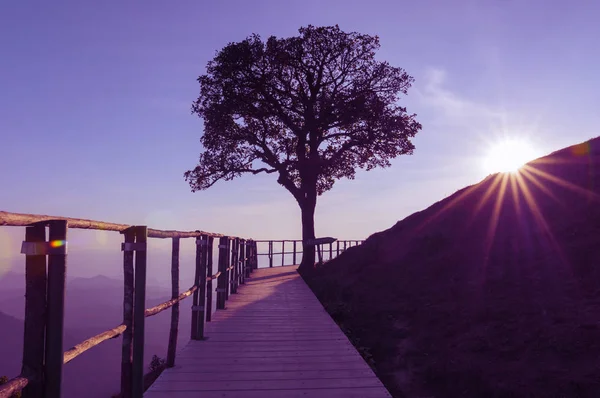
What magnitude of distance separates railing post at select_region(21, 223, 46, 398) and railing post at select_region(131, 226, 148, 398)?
1.88 metres

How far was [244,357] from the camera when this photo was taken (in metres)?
7.28

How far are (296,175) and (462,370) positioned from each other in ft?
68.2

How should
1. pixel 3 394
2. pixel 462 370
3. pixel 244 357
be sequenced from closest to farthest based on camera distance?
pixel 3 394
pixel 462 370
pixel 244 357

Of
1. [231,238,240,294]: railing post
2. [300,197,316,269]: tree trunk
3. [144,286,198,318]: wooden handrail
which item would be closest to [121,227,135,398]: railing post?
[144,286,198,318]: wooden handrail

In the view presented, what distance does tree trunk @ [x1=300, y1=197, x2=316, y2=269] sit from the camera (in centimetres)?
2511

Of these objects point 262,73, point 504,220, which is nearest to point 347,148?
point 262,73

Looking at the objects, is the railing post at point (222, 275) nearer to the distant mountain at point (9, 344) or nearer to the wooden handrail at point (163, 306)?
the wooden handrail at point (163, 306)

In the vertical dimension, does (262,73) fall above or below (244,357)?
above

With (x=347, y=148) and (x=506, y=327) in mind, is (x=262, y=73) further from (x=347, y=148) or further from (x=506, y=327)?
(x=506, y=327)

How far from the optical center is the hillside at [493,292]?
20.8 ft

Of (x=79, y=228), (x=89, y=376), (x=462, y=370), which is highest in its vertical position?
(x=79, y=228)

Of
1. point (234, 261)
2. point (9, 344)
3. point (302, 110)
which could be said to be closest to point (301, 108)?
point (302, 110)

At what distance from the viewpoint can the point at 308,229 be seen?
2541 centimetres

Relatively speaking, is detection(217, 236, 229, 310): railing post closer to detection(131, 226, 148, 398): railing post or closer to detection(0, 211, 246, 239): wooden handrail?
detection(0, 211, 246, 239): wooden handrail
